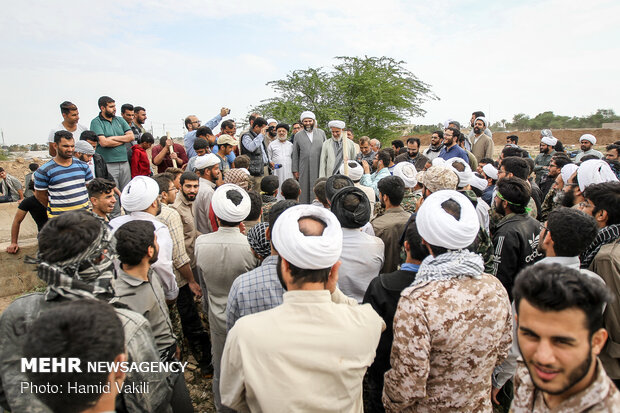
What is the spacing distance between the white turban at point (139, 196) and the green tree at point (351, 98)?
10012mm

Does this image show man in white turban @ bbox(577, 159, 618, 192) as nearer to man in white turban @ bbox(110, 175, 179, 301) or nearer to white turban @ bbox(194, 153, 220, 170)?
man in white turban @ bbox(110, 175, 179, 301)

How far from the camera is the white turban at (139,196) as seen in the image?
3100 millimetres

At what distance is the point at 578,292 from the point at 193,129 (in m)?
8.01

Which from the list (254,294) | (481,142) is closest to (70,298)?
(254,294)

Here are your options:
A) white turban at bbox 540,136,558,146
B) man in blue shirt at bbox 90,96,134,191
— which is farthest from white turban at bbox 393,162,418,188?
white turban at bbox 540,136,558,146

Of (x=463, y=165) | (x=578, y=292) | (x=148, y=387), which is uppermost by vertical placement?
(x=463, y=165)

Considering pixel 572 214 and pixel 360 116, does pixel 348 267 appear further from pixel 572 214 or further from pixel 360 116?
pixel 360 116

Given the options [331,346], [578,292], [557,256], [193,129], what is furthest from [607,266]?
[193,129]

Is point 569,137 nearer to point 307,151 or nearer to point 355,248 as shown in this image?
point 307,151

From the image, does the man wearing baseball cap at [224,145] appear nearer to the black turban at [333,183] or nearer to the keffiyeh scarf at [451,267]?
the black turban at [333,183]

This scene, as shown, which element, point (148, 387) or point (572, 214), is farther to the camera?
point (572, 214)

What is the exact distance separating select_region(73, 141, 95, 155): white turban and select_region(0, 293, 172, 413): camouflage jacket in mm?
3694

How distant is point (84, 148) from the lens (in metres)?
4.83

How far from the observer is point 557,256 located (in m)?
2.32
